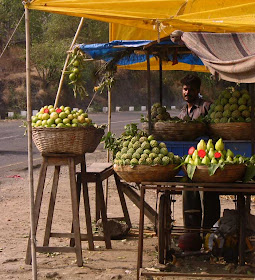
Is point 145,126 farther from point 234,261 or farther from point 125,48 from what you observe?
point 234,261

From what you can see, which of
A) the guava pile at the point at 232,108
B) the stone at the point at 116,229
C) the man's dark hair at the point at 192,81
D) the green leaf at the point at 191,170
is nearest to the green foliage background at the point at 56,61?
the man's dark hair at the point at 192,81

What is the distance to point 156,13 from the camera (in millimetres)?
5500

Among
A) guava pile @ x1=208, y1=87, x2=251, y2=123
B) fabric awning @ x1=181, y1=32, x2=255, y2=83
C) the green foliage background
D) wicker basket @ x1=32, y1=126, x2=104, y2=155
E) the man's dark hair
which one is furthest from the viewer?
the green foliage background

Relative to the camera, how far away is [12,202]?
991 centimetres

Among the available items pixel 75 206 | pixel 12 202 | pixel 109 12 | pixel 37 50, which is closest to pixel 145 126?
pixel 75 206

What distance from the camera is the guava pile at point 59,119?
19.7ft

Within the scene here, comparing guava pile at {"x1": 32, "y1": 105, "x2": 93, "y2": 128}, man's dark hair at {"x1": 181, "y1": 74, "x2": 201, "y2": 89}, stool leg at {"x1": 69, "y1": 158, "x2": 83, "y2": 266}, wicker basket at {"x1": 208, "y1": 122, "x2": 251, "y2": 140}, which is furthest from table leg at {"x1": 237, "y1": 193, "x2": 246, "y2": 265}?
man's dark hair at {"x1": 181, "y1": 74, "x2": 201, "y2": 89}

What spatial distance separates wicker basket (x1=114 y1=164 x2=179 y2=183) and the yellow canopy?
1.27 meters

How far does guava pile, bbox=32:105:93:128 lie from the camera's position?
6.01 metres

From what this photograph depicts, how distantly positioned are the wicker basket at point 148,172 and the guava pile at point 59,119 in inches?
29.5

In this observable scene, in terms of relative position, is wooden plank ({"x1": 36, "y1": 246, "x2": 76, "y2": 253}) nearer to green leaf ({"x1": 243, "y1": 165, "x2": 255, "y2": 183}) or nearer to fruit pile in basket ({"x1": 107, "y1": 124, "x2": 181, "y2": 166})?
fruit pile in basket ({"x1": 107, "y1": 124, "x2": 181, "y2": 166})

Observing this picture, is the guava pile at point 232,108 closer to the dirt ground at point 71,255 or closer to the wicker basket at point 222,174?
the wicker basket at point 222,174

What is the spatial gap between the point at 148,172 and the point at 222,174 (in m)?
0.68

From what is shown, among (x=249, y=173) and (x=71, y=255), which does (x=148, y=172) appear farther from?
(x=71, y=255)
